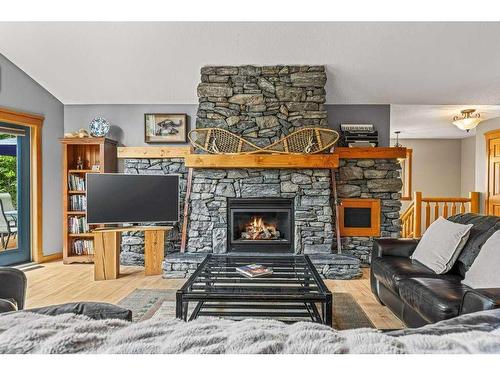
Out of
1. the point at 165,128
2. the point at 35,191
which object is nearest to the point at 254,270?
the point at 165,128

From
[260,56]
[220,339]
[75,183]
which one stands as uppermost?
[260,56]

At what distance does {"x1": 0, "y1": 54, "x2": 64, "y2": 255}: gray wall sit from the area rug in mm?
2222

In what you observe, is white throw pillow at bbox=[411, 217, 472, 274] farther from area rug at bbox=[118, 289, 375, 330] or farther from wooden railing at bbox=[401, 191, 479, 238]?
wooden railing at bbox=[401, 191, 479, 238]

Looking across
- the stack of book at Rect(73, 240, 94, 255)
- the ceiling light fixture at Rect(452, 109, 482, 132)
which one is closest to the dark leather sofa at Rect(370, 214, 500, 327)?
the ceiling light fixture at Rect(452, 109, 482, 132)

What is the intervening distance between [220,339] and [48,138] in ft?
17.5

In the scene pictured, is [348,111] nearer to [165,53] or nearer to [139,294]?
[165,53]

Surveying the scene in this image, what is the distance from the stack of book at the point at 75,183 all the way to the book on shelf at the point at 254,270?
10.5 feet

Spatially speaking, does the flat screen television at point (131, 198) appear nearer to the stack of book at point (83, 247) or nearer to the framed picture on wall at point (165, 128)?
the framed picture on wall at point (165, 128)

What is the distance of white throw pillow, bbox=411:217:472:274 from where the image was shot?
8.95 ft

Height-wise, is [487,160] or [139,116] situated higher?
[139,116]

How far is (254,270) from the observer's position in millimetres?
2746

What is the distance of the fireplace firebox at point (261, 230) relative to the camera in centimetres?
467

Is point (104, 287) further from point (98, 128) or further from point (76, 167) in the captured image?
point (98, 128)
